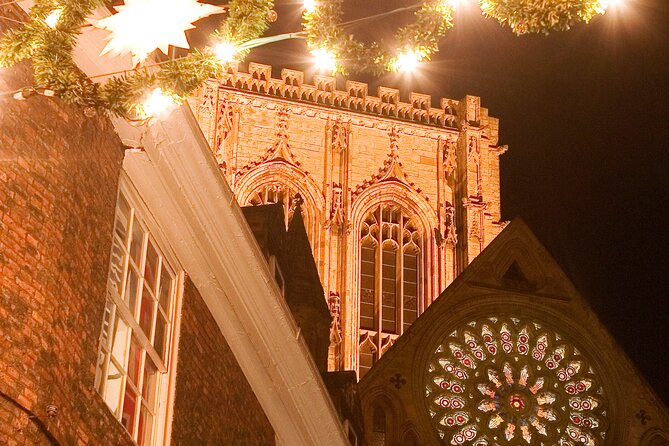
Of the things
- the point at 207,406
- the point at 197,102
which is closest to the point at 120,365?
the point at 207,406

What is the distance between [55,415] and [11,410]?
41 centimetres

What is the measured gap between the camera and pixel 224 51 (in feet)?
25.5

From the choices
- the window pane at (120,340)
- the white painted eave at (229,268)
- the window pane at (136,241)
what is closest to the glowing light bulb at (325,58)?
the white painted eave at (229,268)

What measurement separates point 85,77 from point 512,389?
19.1 m

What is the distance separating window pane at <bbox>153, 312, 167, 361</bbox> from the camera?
1137cm

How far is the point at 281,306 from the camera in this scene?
526 inches

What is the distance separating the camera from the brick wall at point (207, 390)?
11.7 meters

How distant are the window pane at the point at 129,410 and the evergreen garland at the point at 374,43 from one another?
3.16 meters

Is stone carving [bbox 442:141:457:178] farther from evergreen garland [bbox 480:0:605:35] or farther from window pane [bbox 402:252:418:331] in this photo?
evergreen garland [bbox 480:0:605:35]

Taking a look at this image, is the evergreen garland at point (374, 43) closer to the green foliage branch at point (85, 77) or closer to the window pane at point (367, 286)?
the green foliage branch at point (85, 77)

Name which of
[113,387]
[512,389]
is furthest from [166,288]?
[512,389]

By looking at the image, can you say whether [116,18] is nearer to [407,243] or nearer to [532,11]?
[532,11]

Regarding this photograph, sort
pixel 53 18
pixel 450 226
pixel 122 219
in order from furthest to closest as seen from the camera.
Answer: pixel 450 226 → pixel 122 219 → pixel 53 18

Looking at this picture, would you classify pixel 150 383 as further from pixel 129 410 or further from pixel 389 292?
pixel 389 292
